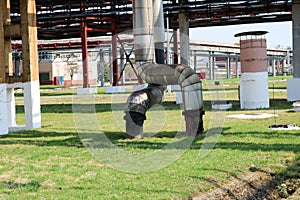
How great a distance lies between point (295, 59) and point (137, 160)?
684 inches

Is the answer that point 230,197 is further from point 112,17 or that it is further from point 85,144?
point 112,17

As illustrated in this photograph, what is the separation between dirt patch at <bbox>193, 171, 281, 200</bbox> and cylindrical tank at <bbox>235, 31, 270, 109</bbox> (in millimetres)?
12649

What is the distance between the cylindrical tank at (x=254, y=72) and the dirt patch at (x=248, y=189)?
12.6 meters

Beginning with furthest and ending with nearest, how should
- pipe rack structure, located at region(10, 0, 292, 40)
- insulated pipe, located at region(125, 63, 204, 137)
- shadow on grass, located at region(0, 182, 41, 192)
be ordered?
pipe rack structure, located at region(10, 0, 292, 40)
insulated pipe, located at region(125, 63, 204, 137)
shadow on grass, located at region(0, 182, 41, 192)

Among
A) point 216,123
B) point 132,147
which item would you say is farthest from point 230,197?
point 216,123

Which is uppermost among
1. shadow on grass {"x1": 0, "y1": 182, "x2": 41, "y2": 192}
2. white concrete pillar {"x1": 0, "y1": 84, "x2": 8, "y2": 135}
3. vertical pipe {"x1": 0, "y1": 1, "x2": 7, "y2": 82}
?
vertical pipe {"x1": 0, "y1": 1, "x2": 7, "y2": 82}

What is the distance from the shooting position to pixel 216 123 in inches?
639

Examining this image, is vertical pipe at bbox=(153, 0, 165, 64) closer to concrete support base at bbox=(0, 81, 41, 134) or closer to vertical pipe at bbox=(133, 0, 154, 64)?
vertical pipe at bbox=(133, 0, 154, 64)

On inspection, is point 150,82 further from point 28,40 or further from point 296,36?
point 296,36

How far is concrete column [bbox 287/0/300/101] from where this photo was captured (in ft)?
80.4

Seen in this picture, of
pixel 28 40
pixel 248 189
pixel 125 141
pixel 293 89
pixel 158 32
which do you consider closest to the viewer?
pixel 248 189

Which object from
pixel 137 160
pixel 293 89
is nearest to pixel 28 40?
pixel 137 160

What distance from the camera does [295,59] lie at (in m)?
25.2

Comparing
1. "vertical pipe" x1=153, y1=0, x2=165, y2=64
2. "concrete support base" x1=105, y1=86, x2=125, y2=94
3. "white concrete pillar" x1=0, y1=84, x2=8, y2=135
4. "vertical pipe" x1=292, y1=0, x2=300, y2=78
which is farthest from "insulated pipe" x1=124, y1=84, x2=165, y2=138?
"concrete support base" x1=105, y1=86, x2=125, y2=94
